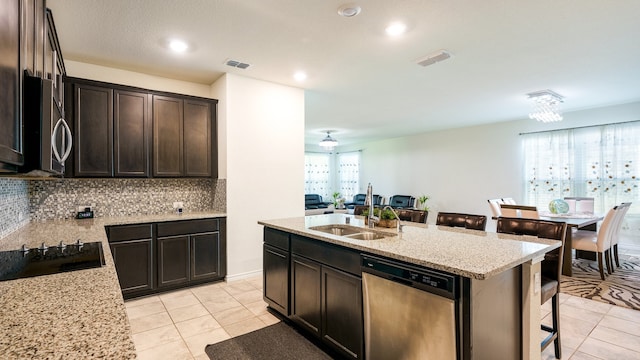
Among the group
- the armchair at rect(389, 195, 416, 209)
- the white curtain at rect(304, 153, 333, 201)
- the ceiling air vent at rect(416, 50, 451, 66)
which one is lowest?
the armchair at rect(389, 195, 416, 209)

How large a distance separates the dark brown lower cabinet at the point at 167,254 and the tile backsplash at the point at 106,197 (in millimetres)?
477

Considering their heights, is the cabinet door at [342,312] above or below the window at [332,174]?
below

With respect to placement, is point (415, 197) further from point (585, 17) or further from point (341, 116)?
point (585, 17)

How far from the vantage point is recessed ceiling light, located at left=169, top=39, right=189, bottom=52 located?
302 centimetres

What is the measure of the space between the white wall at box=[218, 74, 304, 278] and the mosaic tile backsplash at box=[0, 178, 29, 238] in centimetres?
196

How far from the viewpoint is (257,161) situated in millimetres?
4223

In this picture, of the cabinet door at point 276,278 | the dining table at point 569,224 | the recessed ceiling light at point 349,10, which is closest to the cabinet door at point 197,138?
the cabinet door at point 276,278

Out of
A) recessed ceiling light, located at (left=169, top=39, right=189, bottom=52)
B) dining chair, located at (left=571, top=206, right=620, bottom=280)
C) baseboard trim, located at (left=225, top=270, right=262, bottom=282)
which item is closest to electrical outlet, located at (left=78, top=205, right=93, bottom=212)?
baseboard trim, located at (left=225, top=270, right=262, bottom=282)

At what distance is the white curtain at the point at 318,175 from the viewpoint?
11.2m

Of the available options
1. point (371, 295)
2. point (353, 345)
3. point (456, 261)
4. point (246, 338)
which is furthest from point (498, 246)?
point (246, 338)

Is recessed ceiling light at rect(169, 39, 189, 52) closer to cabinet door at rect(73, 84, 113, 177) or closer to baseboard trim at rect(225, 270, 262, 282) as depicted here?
cabinet door at rect(73, 84, 113, 177)

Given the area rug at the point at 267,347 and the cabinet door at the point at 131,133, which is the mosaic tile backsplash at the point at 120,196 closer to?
A: the cabinet door at the point at 131,133

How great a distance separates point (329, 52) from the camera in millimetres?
3275

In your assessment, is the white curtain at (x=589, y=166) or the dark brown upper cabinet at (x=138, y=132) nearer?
the dark brown upper cabinet at (x=138, y=132)
